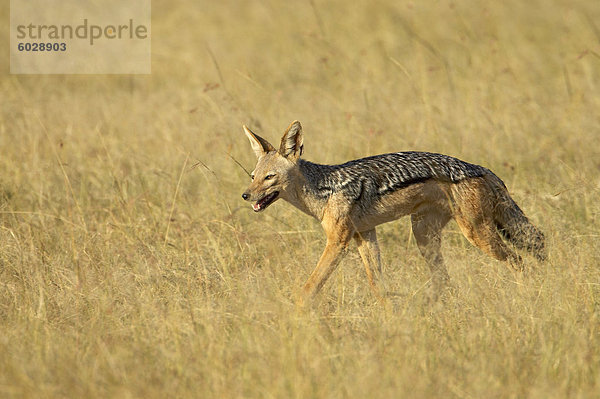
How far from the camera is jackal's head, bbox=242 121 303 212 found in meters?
6.40

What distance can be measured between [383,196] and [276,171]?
93 centimetres

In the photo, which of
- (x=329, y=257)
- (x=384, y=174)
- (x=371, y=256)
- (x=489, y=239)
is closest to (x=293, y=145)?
(x=384, y=174)

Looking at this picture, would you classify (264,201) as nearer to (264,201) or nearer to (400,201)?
(264,201)

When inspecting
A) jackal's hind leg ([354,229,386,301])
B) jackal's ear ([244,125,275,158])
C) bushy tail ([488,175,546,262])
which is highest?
jackal's ear ([244,125,275,158])

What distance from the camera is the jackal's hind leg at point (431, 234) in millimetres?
6809

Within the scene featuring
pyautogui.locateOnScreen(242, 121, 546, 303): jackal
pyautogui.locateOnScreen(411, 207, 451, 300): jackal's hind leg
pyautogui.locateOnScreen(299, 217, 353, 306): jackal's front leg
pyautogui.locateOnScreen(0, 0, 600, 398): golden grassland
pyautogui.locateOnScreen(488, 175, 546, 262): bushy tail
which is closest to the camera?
pyautogui.locateOnScreen(0, 0, 600, 398): golden grassland

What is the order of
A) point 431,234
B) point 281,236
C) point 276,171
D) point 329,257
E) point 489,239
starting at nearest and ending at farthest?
point 329,257
point 276,171
point 489,239
point 431,234
point 281,236

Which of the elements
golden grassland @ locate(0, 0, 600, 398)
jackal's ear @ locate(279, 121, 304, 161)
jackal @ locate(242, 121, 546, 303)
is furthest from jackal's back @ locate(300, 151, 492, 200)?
golden grassland @ locate(0, 0, 600, 398)

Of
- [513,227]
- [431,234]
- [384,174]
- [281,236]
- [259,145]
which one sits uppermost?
[259,145]

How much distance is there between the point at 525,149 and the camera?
948 cm

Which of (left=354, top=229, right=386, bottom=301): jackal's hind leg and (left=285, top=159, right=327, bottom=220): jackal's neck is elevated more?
(left=285, top=159, right=327, bottom=220): jackal's neck

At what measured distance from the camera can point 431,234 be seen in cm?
691

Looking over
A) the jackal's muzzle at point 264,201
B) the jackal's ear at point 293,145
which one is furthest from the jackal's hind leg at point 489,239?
the jackal's muzzle at point 264,201

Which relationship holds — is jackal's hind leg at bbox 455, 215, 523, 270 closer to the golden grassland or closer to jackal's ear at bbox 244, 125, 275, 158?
the golden grassland
